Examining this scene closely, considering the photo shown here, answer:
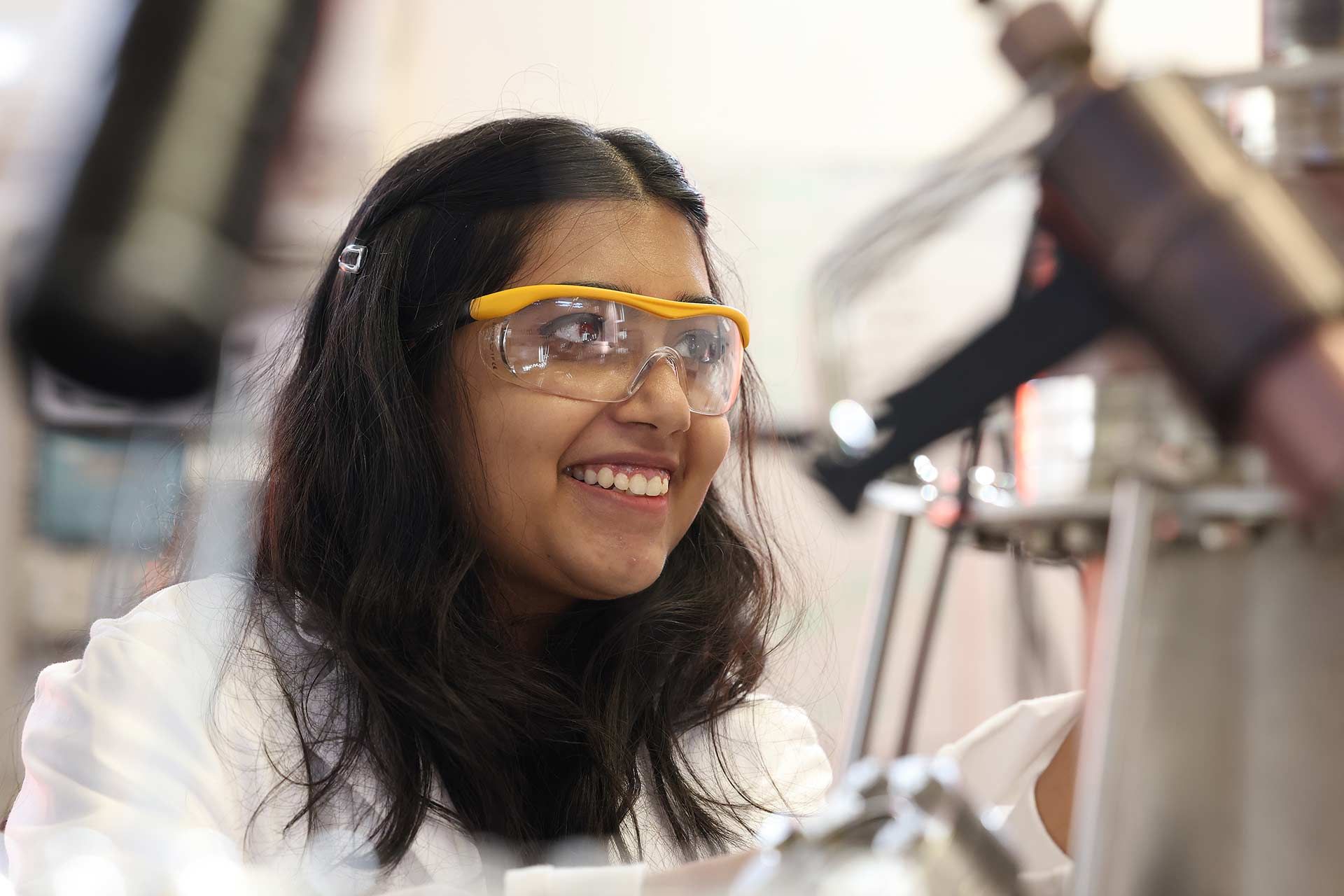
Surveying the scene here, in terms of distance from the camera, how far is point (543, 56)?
0.61 metres

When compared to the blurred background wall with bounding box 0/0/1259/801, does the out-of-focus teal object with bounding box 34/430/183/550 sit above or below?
below

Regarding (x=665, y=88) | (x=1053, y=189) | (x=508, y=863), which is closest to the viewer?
(x=1053, y=189)

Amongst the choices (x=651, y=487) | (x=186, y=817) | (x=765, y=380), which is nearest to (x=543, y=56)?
(x=651, y=487)

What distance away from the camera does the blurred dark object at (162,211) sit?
31cm

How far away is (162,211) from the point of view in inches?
12.5

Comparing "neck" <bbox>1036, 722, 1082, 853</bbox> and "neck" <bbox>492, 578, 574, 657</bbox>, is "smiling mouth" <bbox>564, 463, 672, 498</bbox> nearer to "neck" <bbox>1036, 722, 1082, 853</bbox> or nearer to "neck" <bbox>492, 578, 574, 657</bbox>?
"neck" <bbox>492, 578, 574, 657</bbox>

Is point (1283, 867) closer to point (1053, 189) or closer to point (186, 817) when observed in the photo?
point (1053, 189)

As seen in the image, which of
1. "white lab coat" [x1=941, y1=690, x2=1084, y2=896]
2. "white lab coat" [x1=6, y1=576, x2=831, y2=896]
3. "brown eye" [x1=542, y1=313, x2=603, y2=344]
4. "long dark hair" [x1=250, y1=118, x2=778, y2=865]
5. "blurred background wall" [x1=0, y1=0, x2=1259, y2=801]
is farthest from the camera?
"long dark hair" [x1=250, y1=118, x2=778, y2=865]

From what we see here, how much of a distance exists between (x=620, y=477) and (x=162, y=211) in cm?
57

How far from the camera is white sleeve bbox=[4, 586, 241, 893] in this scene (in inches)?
24.9

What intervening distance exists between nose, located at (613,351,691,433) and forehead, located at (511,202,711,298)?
3.7 inches

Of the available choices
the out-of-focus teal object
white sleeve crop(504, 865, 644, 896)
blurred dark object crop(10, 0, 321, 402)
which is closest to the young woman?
the out-of-focus teal object

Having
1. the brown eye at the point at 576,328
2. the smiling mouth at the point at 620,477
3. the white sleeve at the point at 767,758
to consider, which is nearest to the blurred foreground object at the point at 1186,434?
the brown eye at the point at 576,328

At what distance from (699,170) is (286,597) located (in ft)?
1.47
